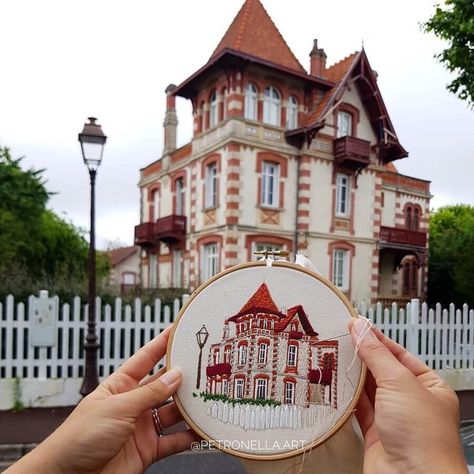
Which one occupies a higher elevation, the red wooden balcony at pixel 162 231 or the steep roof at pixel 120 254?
the red wooden balcony at pixel 162 231

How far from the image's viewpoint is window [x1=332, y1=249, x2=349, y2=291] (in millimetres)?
16922

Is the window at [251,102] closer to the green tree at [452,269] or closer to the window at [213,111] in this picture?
the window at [213,111]

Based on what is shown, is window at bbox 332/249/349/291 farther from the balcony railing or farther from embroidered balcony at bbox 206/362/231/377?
embroidered balcony at bbox 206/362/231/377

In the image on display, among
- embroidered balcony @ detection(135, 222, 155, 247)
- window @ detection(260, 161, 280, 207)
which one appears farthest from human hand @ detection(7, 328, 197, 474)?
embroidered balcony @ detection(135, 222, 155, 247)

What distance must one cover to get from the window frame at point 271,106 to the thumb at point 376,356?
15080 millimetres

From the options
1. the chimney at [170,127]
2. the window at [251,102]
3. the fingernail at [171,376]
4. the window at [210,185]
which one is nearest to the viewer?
the fingernail at [171,376]

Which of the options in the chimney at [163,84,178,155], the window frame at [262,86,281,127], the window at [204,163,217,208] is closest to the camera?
the window frame at [262,86,281,127]

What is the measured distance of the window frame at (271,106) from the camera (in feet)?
51.9

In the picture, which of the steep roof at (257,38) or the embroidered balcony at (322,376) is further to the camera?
the steep roof at (257,38)

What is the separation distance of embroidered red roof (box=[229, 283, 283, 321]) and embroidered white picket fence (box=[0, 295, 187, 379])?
5.12m

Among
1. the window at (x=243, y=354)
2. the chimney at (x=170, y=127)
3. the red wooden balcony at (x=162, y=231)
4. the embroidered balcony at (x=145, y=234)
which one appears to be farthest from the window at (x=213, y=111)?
the window at (x=243, y=354)

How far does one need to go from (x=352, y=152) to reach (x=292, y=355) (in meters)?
16.0

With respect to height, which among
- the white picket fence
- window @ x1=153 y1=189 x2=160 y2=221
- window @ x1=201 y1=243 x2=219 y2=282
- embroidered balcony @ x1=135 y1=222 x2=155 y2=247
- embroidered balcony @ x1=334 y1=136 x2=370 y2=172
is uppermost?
embroidered balcony @ x1=334 y1=136 x2=370 y2=172

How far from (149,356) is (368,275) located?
1701 centimetres
